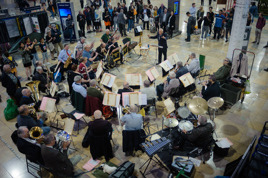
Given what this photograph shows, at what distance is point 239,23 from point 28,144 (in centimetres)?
756

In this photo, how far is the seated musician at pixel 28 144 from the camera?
4500 millimetres

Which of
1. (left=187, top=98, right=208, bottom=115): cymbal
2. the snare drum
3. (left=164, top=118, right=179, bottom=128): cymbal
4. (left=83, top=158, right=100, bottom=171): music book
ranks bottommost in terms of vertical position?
(left=83, top=158, right=100, bottom=171): music book

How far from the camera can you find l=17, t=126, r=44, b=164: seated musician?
4500mm

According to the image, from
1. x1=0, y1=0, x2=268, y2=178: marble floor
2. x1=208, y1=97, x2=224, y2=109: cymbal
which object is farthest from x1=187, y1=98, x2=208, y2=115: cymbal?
x1=0, y1=0, x2=268, y2=178: marble floor

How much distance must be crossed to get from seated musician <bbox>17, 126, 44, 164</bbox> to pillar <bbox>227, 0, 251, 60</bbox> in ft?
23.5

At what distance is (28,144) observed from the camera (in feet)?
14.9

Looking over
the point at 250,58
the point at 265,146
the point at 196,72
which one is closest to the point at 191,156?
the point at 265,146

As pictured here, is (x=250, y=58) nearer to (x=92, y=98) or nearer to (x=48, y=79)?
(x=92, y=98)

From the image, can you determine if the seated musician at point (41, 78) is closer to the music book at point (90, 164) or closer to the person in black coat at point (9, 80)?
the person in black coat at point (9, 80)

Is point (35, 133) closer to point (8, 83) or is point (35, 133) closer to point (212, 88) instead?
point (8, 83)

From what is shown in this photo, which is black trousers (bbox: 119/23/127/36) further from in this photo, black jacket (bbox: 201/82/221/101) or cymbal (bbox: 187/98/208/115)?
cymbal (bbox: 187/98/208/115)

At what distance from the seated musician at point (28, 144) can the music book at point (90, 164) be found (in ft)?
3.67

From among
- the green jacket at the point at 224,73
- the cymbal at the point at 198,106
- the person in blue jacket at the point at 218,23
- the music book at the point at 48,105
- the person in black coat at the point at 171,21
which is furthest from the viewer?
the person in black coat at the point at 171,21

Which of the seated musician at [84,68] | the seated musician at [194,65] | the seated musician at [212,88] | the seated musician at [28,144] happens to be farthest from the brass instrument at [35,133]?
the seated musician at [194,65]
